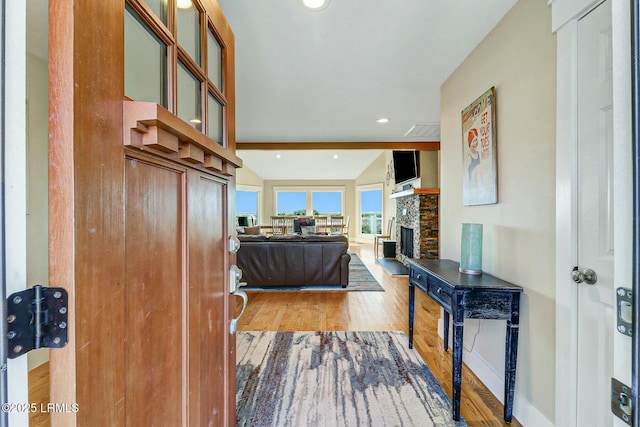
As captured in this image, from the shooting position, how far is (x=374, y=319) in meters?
3.00

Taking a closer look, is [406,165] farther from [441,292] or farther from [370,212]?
[441,292]

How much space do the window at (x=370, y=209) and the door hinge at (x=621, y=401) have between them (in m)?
8.79

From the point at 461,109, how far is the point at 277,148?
3.15m

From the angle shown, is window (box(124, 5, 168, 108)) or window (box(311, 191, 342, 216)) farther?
window (box(311, 191, 342, 216))

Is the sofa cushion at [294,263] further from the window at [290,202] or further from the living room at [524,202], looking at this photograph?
the window at [290,202]

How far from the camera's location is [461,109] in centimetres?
223

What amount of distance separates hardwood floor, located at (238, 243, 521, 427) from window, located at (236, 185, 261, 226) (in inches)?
237

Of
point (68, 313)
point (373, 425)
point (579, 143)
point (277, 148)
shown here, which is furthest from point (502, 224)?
point (277, 148)

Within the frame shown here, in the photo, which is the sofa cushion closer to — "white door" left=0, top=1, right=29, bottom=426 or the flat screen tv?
the flat screen tv

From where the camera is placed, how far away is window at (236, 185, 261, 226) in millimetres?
9562

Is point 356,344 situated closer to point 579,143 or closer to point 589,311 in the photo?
point 589,311

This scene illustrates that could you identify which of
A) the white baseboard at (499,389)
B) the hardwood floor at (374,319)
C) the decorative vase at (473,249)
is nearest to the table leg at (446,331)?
the hardwood floor at (374,319)

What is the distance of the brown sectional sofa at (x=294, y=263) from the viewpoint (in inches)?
164

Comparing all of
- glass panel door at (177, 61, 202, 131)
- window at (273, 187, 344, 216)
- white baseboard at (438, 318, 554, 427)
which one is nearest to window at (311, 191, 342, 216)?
window at (273, 187, 344, 216)
